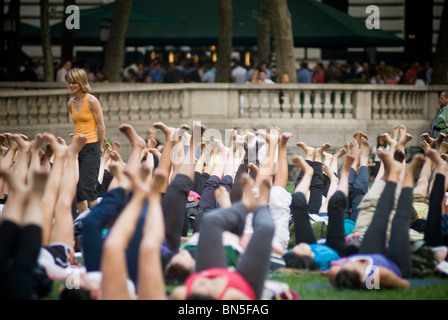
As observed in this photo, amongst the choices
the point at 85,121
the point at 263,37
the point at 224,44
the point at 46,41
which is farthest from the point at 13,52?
the point at 85,121

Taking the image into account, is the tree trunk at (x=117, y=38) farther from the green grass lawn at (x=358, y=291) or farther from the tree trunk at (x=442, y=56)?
the green grass lawn at (x=358, y=291)

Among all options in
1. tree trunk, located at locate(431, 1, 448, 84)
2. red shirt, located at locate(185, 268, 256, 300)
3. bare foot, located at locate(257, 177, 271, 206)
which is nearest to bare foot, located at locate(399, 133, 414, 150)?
bare foot, located at locate(257, 177, 271, 206)

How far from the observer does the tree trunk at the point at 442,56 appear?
2091 centimetres

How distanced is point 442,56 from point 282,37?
4291 mm

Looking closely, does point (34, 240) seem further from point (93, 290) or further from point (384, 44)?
point (384, 44)

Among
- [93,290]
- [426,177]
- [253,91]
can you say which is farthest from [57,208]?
[253,91]

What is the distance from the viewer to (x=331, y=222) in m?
7.82

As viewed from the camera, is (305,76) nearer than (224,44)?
No

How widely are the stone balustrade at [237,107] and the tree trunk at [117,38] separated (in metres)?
1.98

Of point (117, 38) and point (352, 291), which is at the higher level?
point (117, 38)

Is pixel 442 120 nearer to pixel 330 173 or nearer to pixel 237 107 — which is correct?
pixel 330 173

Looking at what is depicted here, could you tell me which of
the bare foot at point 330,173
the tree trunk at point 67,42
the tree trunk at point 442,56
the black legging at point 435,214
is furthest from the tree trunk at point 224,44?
the black legging at point 435,214

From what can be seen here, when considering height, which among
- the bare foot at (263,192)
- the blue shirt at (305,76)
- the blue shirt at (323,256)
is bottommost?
the blue shirt at (323,256)

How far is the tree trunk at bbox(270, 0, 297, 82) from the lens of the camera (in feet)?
64.6
